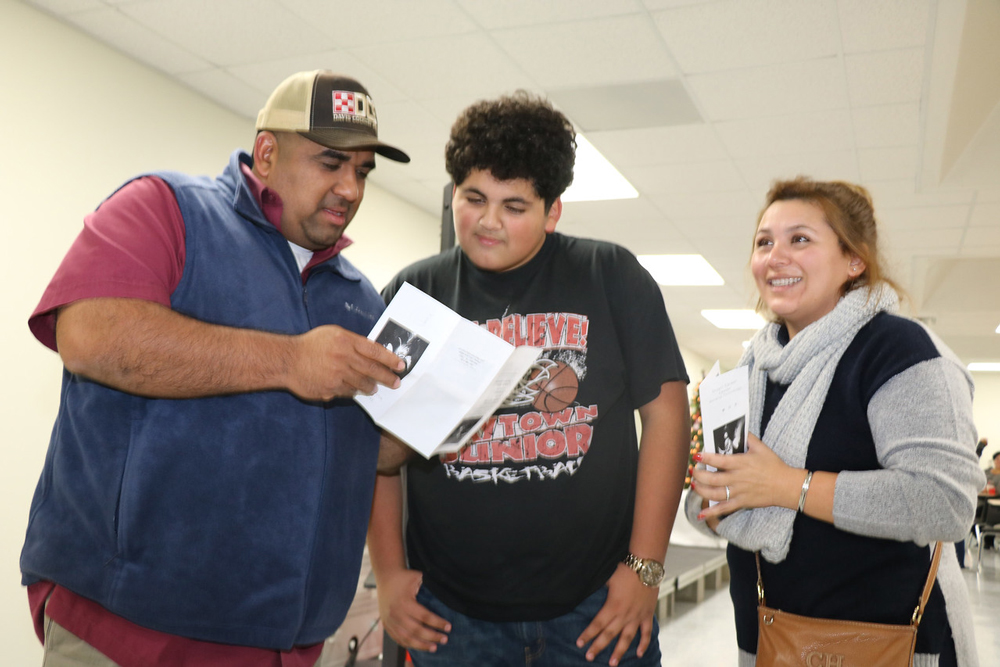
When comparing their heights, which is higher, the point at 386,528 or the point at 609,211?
the point at 609,211

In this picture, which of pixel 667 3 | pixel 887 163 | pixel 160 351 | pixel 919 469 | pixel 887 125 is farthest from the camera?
pixel 887 163

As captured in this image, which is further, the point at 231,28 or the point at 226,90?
the point at 226,90

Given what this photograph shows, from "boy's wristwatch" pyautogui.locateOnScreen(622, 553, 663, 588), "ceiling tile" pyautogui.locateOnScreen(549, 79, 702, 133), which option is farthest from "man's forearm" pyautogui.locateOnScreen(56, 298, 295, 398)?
"ceiling tile" pyautogui.locateOnScreen(549, 79, 702, 133)

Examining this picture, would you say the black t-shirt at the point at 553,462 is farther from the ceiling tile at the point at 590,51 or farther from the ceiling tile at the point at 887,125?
the ceiling tile at the point at 887,125

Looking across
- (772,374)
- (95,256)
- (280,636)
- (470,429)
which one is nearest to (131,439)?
(95,256)

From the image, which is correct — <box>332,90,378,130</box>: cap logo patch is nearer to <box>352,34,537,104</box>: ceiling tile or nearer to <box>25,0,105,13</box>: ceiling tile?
<box>352,34,537,104</box>: ceiling tile

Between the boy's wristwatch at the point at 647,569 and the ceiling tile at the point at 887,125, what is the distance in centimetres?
397

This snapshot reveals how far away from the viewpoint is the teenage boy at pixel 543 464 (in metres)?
1.47

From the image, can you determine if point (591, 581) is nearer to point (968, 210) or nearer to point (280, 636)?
point (280, 636)

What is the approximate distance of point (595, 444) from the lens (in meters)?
1.52

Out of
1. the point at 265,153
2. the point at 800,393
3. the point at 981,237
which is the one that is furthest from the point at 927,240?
the point at 265,153

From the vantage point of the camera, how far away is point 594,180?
19.7ft

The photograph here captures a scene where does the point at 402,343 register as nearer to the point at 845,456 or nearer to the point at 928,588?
the point at 845,456

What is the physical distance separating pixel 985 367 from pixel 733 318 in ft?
27.9
